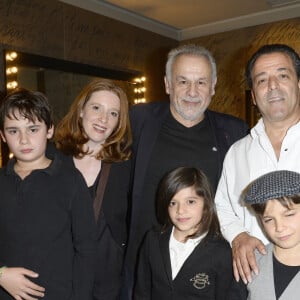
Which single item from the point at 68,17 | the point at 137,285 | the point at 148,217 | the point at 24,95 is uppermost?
the point at 68,17

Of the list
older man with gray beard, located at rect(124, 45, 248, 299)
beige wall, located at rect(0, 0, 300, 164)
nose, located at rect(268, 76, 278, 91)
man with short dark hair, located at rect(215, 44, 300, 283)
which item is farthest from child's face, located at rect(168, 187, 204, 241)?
beige wall, located at rect(0, 0, 300, 164)

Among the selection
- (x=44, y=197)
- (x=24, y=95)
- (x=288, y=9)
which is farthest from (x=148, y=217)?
(x=288, y=9)

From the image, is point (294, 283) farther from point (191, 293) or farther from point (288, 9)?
point (288, 9)

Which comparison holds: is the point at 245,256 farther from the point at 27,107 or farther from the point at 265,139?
the point at 27,107

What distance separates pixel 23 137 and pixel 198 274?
93 centimetres

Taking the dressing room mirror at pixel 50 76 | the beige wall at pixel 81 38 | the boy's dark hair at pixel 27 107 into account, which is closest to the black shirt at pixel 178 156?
the boy's dark hair at pixel 27 107

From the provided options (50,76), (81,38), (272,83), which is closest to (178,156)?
(272,83)

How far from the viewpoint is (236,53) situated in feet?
18.9

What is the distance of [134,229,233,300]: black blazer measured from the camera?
150cm

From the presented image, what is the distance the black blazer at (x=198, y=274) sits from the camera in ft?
4.93

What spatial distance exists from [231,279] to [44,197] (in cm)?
84

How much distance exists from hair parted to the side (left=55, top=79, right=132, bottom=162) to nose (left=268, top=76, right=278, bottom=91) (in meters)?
0.76

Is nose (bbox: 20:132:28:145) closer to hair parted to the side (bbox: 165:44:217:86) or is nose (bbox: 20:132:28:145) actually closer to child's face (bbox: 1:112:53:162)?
child's face (bbox: 1:112:53:162)

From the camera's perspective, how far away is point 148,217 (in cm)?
198
